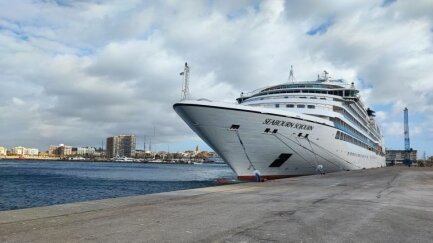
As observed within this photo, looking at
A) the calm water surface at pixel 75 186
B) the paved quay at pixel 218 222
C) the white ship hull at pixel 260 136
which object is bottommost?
the calm water surface at pixel 75 186

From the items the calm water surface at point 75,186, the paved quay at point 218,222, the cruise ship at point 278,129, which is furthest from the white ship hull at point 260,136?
the paved quay at point 218,222

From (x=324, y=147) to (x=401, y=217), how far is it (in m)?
26.0

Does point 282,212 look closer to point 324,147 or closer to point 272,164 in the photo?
point 272,164

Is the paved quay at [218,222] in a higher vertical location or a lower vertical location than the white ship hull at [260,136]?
lower

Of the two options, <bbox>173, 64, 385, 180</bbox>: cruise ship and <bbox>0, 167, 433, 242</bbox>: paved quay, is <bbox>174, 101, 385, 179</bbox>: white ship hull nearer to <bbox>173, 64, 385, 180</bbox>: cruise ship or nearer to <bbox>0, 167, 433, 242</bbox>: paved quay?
<bbox>173, 64, 385, 180</bbox>: cruise ship

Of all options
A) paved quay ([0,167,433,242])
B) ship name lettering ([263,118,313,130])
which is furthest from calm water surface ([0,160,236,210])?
paved quay ([0,167,433,242])

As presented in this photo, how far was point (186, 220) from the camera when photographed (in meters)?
9.46

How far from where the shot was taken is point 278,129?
31.1 meters

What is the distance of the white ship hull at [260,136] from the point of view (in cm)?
2936

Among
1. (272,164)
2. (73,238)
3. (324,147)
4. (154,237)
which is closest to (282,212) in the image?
(154,237)

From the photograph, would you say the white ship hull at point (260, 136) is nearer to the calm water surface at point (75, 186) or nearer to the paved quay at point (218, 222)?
the calm water surface at point (75, 186)

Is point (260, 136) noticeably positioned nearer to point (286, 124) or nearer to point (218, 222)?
point (286, 124)

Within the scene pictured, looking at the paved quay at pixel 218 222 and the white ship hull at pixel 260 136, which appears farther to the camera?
the white ship hull at pixel 260 136

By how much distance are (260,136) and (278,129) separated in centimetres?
159
